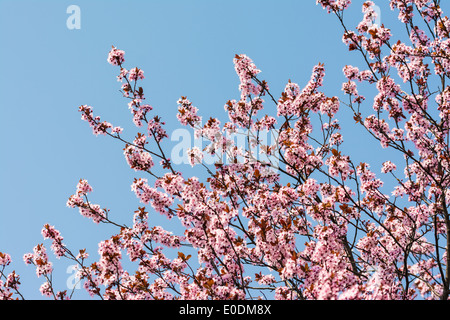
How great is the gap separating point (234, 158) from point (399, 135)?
13.2ft

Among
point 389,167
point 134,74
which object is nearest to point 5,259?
point 134,74

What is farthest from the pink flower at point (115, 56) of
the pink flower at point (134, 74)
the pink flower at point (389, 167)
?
the pink flower at point (389, 167)

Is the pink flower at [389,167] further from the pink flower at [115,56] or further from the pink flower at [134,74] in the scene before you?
the pink flower at [115,56]

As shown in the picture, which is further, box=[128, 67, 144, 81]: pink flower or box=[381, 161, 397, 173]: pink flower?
box=[381, 161, 397, 173]: pink flower

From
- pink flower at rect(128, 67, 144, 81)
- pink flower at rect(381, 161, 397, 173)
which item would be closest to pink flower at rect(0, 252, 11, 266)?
pink flower at rect(128, 67, 144, 81)

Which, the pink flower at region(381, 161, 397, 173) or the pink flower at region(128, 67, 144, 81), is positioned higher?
the pink flower at region(128, 67, 144, 81)

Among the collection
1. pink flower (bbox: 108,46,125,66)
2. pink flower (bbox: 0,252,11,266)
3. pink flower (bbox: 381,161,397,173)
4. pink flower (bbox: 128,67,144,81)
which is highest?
pink flower (bbox: 108,46,125,66)

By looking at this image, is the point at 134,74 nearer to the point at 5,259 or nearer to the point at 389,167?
the point at 5,259

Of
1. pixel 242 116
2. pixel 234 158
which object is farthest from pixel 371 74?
pixel 234 158

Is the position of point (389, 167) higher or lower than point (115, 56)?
lower

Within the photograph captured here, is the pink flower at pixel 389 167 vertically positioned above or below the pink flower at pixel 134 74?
below

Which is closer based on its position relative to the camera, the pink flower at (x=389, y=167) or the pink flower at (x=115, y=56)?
the pink flower at (x=115, y=56)

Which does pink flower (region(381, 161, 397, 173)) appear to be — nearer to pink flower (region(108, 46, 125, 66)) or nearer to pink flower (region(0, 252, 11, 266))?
pink flower (region(108, 46, 125, 66))
